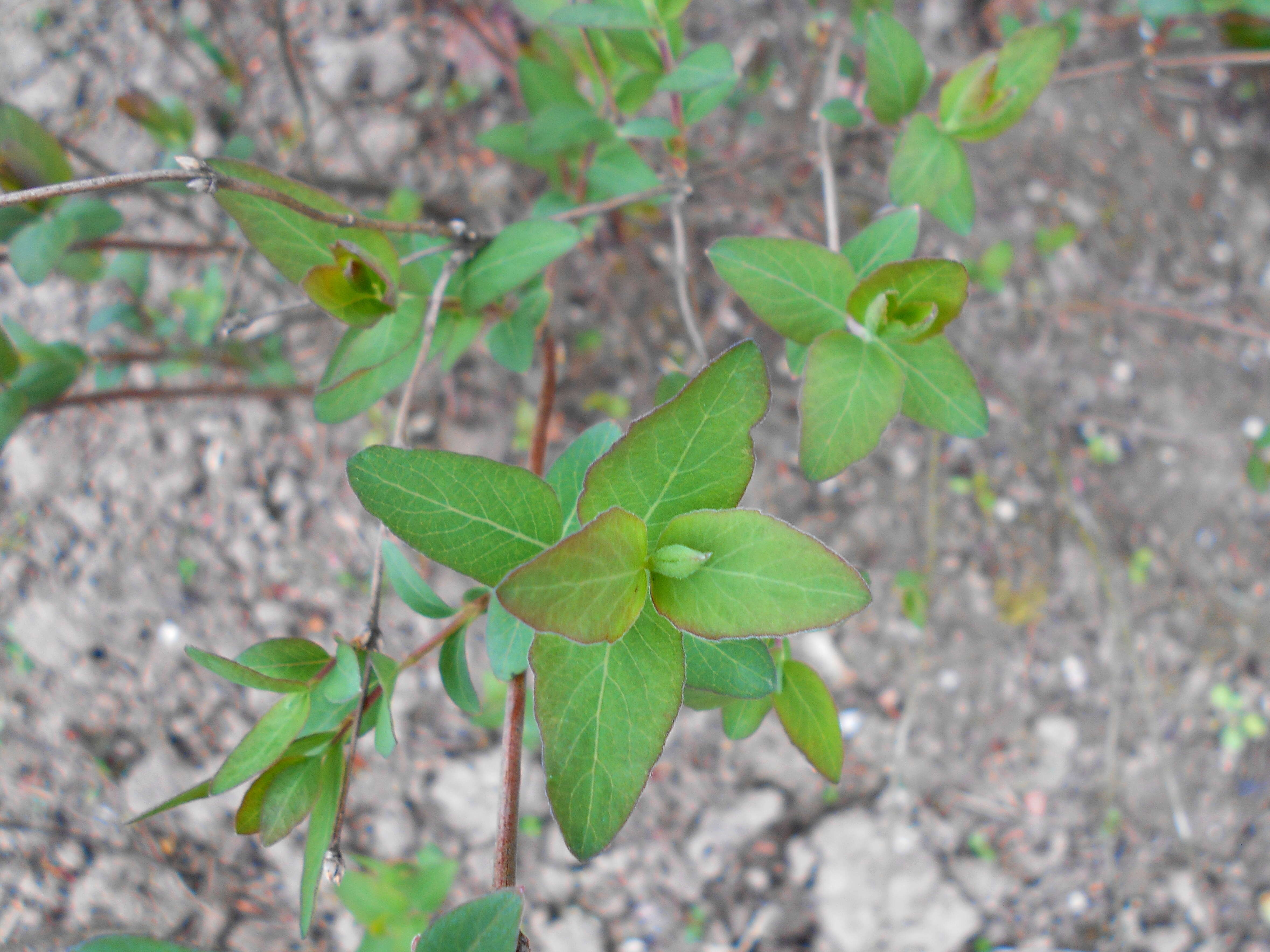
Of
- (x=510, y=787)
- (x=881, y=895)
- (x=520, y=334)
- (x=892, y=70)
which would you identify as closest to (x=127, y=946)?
(x=510, y=787)

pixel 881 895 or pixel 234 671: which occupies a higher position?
pixel 234 671

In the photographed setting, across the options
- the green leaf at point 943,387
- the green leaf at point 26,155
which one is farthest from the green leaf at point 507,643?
the green leaf at point 26,155

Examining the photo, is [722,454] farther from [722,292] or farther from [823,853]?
[823,853]

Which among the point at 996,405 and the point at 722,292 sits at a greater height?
the point at 722,292

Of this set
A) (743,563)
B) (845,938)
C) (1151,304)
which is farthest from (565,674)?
(1151,304)

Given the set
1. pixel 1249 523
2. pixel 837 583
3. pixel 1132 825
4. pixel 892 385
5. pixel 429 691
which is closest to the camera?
pixel 837 583

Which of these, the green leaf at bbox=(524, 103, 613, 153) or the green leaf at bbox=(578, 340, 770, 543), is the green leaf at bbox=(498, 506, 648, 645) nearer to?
the green leaf at bbox=(578, 340, 770, 543)

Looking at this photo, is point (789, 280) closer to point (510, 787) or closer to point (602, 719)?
point (602, 719)
